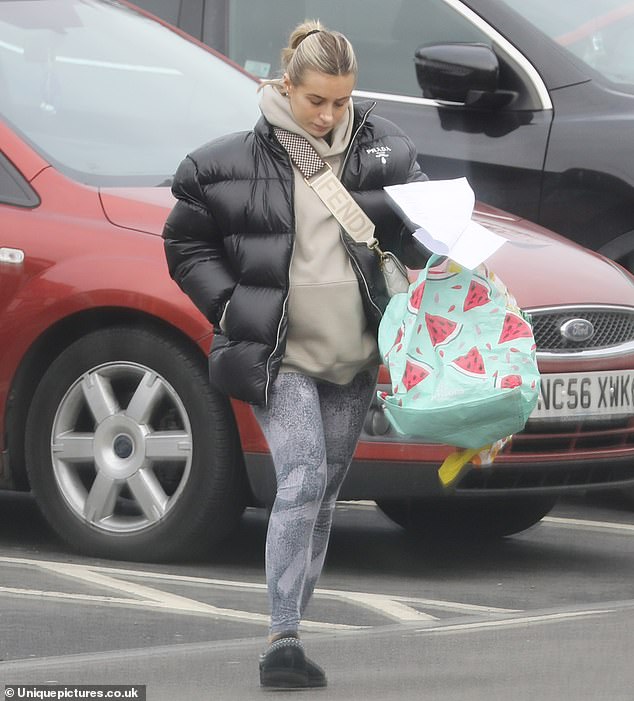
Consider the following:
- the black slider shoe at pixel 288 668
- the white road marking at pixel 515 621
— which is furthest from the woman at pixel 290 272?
the white road marking at pixel 515 621

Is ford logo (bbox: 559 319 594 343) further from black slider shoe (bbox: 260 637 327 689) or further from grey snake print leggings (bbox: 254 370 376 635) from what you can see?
black slider shoe (bbox: 260 637 327 689)

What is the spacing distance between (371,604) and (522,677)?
3.53 feet

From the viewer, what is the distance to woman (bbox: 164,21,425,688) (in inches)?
195

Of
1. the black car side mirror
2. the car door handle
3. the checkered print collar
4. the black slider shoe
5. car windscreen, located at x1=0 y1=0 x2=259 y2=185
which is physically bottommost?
the black slider shoe

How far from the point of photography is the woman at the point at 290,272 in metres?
4.96

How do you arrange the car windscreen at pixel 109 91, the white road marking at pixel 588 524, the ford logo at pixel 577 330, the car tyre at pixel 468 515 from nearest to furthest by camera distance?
1. the ford logo at pixel 577 330
2. the car windscreen at pixel 109 91
3. the car tyre at pixel 468 515
4. the white road marking at pixel 588 524

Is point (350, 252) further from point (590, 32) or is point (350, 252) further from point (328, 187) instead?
point (590, 32)

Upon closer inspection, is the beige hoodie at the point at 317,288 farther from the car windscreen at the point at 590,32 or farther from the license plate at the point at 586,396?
the car windscreen at the point at 590,32

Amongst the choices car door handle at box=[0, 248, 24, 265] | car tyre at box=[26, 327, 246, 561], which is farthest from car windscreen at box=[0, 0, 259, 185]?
car tyre at box=[26, 327, 246, 561]

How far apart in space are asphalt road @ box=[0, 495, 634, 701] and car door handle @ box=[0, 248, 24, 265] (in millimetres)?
952

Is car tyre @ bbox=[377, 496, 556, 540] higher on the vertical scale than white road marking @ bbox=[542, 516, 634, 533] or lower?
lower

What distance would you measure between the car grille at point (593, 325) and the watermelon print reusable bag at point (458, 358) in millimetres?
1518

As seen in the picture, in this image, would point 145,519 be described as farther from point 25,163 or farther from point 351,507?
point 351,507

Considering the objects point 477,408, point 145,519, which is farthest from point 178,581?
point 477,408
